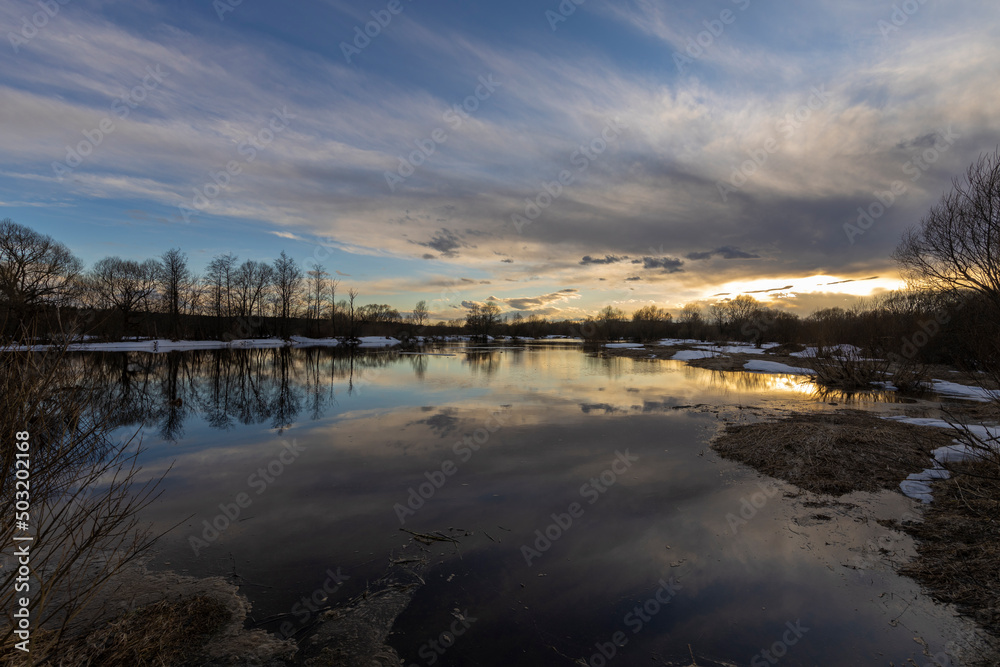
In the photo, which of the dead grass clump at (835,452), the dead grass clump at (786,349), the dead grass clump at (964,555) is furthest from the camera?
the dead grass clump at (786,349)

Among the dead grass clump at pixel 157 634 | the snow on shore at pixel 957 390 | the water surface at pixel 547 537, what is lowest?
the snow on shore at pixel 957 390

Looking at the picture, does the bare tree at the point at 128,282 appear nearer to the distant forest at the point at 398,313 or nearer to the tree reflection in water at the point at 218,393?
the distant forest at the point at 398,313

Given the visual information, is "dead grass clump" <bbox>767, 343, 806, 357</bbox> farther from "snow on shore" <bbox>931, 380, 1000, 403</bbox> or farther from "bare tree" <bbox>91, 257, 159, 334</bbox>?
"bare tree" <bbox>91, 257, 159, 334</bbox>

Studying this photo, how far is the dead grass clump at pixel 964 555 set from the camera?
452 cm

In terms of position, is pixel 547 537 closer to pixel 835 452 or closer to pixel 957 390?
pixel 835 452

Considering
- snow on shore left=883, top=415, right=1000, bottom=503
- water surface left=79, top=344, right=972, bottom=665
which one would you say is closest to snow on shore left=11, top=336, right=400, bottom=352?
water surface left=79, top=344, right=972, bottom=665

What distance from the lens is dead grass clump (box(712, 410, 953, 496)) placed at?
8.25 m

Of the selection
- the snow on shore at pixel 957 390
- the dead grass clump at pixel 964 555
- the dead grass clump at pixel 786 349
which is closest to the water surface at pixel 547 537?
the dead grass clump at pixel 964 555

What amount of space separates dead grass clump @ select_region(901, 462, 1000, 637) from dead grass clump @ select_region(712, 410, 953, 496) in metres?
1.49

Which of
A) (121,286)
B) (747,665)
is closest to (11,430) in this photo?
(747,665)

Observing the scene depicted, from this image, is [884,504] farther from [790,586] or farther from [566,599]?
[566,599]

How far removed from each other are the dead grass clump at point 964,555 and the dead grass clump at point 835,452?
4.88ft

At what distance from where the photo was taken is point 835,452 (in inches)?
365

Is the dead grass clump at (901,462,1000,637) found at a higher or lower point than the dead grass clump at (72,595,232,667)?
lower
